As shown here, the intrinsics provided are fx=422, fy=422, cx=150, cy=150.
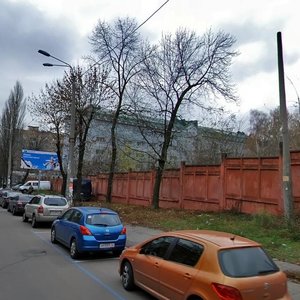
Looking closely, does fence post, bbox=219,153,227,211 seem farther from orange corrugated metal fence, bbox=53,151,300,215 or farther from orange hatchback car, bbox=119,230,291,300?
orange hatchback car, bbox=119,230,291,300

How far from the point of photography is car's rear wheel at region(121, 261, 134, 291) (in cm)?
865

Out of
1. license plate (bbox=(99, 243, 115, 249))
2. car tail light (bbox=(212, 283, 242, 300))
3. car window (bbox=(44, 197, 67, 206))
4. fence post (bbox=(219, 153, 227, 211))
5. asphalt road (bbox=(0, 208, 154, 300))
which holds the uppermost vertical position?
fence post (bbox=(219, 153, 227, 211))

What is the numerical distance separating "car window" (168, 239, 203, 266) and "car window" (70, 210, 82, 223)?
6.16 metres

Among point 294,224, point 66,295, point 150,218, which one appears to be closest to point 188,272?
point 66,295

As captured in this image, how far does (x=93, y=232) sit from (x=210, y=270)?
21.5 ft

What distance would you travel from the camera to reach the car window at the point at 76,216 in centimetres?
1295

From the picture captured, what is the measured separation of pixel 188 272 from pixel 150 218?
53.6 ft

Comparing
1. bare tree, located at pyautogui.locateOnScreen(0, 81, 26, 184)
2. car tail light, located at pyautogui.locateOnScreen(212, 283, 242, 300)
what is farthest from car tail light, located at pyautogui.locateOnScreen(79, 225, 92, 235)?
bare tree, located at pyautogui.locateOnScreen(0, 81, 26, 184)

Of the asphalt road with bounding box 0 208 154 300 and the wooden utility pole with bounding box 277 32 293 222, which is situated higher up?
the wooden utility pole with bounding box 277 32 293 222

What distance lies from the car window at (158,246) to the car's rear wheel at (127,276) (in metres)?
0.66

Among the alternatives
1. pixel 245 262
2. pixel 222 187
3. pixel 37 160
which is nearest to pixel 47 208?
pixel 222 187

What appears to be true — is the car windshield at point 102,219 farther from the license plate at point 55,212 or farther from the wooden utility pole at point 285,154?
the license plate at point 55,212

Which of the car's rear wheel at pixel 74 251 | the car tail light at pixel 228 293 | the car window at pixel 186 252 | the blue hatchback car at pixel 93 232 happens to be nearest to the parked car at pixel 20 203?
the blue hatchback car at pixel 93 232

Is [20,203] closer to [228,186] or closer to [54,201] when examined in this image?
[54,201]
